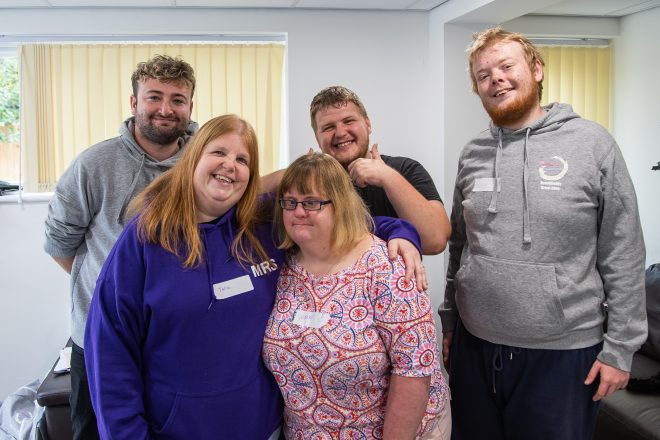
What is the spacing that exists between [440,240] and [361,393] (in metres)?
0.58

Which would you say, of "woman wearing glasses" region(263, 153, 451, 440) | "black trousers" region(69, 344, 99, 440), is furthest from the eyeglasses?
"black trousers" region(69, 344, 99, 440)

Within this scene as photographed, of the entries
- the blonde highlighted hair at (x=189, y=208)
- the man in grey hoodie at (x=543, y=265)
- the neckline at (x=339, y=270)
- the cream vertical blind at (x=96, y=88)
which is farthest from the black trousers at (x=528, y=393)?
the cream vertical blind at (x=96, y=88)

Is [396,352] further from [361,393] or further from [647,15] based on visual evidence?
[647,15]

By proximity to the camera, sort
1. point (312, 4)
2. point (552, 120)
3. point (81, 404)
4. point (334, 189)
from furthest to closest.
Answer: point (312, 4) < point (81, 404) < point (552, 120) < point (334, 189)

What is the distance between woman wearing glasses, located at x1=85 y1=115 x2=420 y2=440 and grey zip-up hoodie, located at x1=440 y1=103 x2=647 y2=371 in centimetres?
81

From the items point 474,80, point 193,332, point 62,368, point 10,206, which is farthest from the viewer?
point 10,206

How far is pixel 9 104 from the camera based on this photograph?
408 centimetres

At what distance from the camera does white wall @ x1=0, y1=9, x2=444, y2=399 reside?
3.82m

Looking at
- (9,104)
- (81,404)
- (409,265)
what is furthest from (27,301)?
(409,265)

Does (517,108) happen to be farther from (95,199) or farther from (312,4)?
(312,4)

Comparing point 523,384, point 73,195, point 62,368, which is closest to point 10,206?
point 62,368

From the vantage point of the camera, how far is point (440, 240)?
1.80 metres

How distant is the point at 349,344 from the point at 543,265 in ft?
2.42

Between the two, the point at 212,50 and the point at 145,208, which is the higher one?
the point at 212,50
